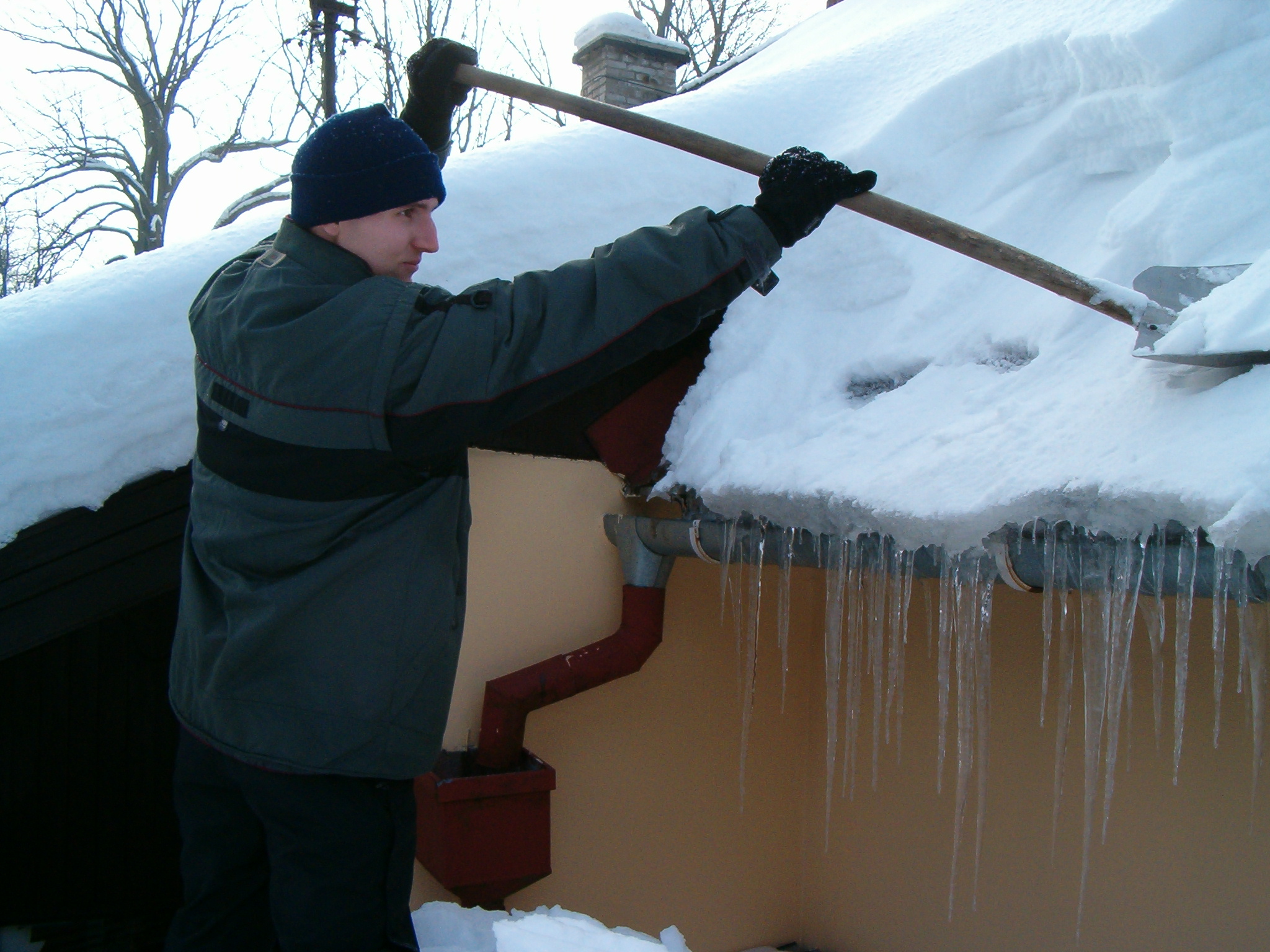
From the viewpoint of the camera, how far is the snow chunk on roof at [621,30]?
25.0 feet

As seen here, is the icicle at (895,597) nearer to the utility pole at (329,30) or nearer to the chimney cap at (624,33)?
the chimney cap at (624,33)

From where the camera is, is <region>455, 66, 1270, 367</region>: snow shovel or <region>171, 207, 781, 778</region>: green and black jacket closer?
<region>171, 207, 781, 778</region>: green and black jacket

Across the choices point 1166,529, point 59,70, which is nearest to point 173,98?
point 59,70

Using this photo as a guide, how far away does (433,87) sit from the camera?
2.52 metres

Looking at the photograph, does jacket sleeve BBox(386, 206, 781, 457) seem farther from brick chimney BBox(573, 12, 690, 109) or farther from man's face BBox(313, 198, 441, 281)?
brick chimney BBox(573, 12, 690, 109)

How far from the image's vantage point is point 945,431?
2.33m

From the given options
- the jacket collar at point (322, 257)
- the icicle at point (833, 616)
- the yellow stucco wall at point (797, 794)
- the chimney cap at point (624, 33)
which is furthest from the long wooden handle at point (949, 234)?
the chimney cap at point (624, 33)

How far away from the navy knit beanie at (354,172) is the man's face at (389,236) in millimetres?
17

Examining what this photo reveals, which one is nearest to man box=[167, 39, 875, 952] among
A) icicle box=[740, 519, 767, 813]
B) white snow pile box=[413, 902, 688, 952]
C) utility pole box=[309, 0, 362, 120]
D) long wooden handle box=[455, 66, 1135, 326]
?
white snow pile box=[413, 902, 688, 952]

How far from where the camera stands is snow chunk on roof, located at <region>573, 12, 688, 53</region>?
25.0 ft

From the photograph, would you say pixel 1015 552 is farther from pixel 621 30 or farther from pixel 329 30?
pixel 329 30

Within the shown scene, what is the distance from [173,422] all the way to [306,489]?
115 cm

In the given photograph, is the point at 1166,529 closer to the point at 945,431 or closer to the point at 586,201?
the point at 945,431

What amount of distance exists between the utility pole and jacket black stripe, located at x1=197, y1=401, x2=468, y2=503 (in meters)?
8.18
